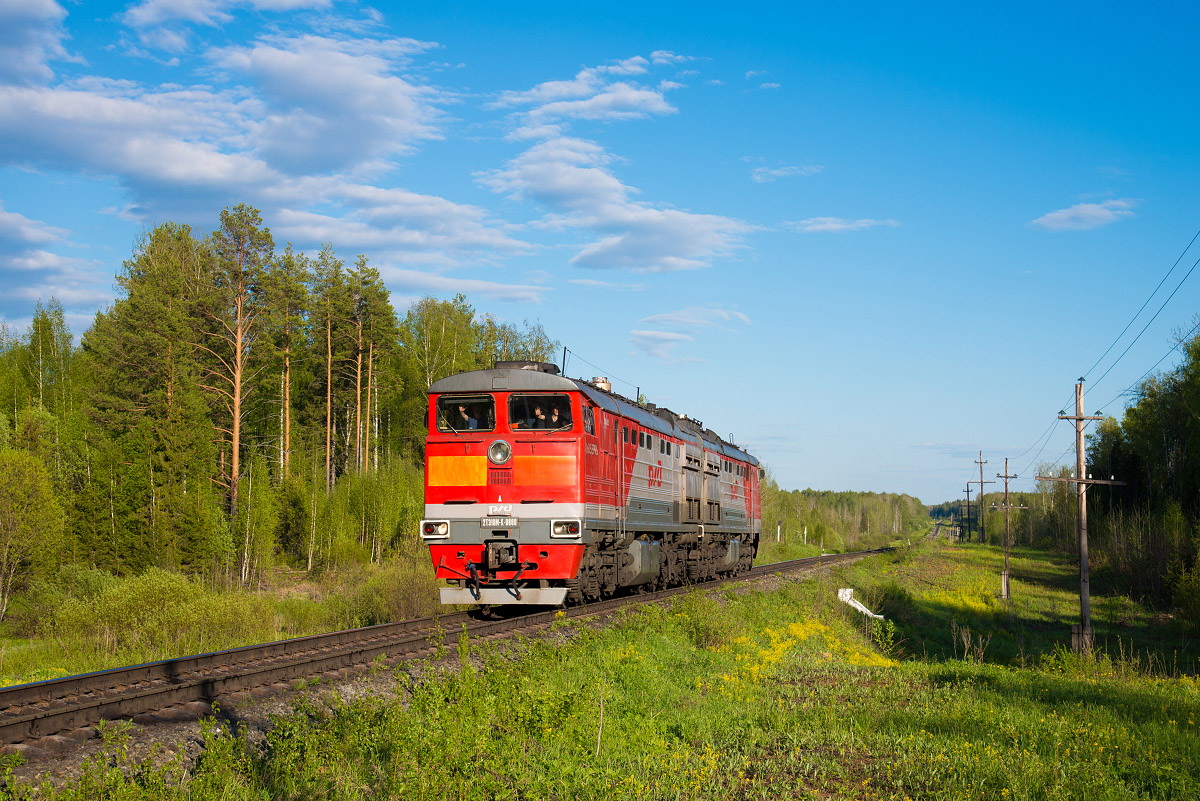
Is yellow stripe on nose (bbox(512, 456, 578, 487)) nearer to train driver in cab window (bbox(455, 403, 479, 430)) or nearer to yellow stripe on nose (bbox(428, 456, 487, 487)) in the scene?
yellow stripe on nose (bbox(428, 456, 487, 487))

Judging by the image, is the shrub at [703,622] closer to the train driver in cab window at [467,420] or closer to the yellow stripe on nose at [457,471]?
the yellow stripe on nose at [457,471]

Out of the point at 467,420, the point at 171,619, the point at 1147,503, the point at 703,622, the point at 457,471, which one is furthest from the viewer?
the point at 1147,503

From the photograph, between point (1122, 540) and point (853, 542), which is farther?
point (853, 542)

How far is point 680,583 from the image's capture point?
88.5 feet

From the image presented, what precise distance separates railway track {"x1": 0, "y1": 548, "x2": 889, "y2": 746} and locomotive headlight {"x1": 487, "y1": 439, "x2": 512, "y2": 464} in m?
3.16

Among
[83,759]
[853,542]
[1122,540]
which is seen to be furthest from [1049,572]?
[83,759]

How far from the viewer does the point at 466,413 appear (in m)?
17.8

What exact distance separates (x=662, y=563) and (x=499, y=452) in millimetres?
8533

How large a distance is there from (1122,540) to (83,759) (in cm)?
5699

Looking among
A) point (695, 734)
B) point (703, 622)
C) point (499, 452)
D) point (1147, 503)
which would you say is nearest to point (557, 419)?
point (499, 452)

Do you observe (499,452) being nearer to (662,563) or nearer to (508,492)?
(508,492)

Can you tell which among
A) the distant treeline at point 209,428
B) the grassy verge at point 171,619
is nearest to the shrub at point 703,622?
the grassy verge at point 171,619

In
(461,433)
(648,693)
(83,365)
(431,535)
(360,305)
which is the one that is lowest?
(648,693)

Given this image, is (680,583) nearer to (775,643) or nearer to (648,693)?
(775,643)
